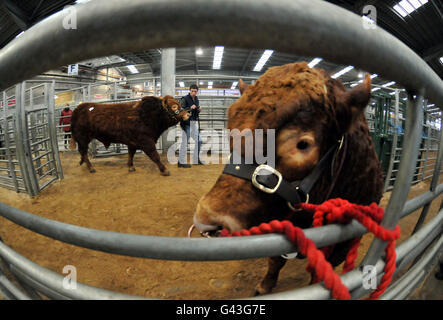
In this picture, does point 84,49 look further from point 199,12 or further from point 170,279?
point 170,279

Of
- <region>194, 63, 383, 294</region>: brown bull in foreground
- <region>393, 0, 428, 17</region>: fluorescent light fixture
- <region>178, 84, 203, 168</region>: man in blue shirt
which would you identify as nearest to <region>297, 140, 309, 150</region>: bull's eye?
<region>194, 63, 383, 294</region>: brown bull in foreground

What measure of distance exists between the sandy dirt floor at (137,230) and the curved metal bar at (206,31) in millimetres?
1687

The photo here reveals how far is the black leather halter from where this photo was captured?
0.89 metres

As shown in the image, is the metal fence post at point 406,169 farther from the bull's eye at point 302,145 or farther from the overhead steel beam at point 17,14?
the overhead steel beam at point 17,14

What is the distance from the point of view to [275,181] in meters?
0.89

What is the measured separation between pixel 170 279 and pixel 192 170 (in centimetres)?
327

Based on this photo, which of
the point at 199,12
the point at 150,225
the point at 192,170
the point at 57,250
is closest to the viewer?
the point at 199,12

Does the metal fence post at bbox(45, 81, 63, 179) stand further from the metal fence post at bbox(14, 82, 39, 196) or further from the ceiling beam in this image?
the ceiling beam

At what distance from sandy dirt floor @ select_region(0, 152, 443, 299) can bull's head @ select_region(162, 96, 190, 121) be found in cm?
136

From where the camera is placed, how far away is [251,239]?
514mm

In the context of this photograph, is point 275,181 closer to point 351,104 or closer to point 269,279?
point 351,104

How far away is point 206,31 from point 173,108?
419 cm

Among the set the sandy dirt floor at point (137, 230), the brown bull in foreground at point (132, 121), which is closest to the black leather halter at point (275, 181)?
the sandy dirt floor at point (137, 230)

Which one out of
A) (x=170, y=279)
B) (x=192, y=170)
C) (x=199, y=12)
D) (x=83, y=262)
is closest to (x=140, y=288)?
(x=170, y=279)
